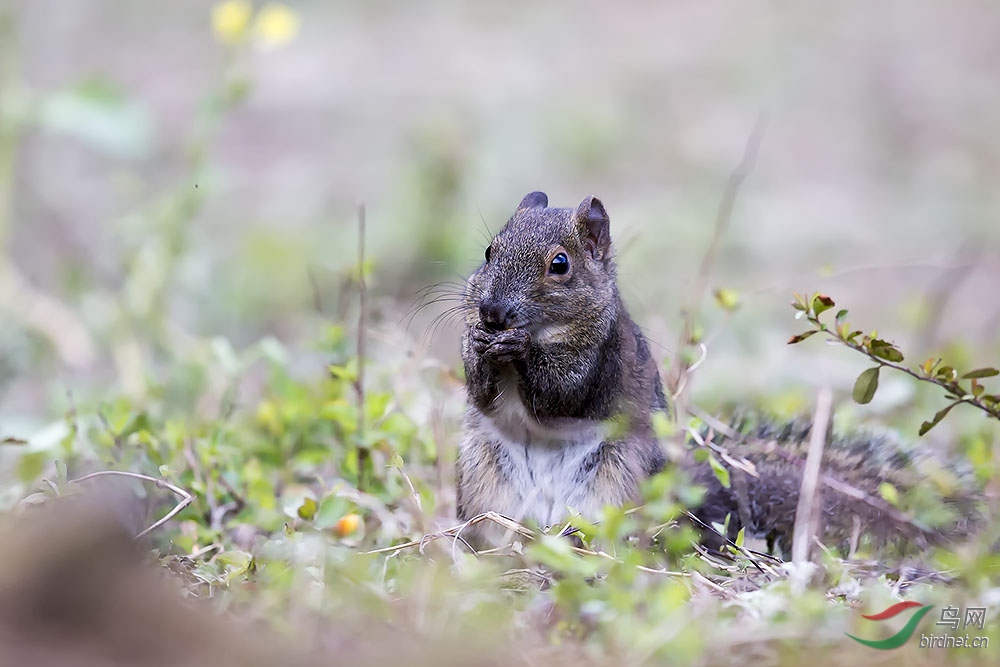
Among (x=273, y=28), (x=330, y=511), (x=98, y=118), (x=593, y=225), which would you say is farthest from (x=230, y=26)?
(x=330, y=511)

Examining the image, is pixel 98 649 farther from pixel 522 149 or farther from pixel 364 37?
pixel 364 37

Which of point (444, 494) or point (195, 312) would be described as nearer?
point (444, 494)

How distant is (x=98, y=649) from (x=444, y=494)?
193cm

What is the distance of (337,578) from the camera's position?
2.70 m

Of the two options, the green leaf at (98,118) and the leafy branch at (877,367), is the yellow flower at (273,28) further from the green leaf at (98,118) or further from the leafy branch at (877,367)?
the leafy branch at (877,367)

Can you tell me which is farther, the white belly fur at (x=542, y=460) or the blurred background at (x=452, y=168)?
the blurred background at (x=452, y=168)

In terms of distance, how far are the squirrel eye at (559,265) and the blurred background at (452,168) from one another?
25.8 inches

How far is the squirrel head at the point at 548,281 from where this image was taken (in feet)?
12.6

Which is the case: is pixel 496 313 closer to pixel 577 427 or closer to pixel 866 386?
pixel 577 427

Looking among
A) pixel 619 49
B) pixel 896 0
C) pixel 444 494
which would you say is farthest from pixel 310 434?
pixel 896 0

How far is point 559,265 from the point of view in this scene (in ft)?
12.7

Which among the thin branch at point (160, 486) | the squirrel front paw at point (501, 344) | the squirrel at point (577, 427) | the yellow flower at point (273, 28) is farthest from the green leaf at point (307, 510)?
the yellow flower at point (273, 28)

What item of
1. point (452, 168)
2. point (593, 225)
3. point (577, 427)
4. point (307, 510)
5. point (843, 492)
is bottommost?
point (307, 510)
